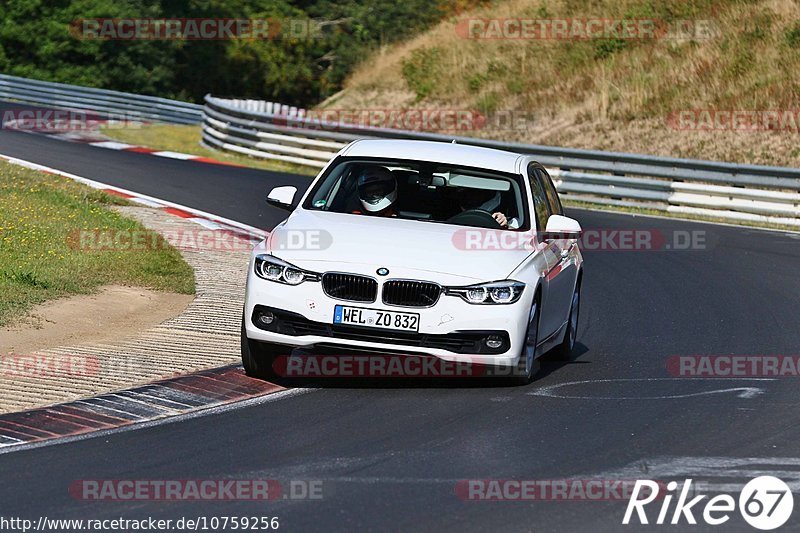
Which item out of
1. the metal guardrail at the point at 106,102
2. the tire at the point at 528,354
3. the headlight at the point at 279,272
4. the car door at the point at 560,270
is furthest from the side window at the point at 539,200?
the metal guardrail at the point at 106,102

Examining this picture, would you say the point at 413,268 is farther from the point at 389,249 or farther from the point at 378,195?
the point at 378,195

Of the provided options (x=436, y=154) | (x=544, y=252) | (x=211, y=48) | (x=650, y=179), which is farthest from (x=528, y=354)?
(x=211, y=48)

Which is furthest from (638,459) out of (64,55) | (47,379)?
(64,55)

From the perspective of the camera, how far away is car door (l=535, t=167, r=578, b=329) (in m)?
10.2

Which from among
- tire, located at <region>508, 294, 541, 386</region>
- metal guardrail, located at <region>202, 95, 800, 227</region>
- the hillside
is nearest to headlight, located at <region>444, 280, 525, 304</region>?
tire, located at <region>508, 294, 541, 386</region>

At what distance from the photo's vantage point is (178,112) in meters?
40.1

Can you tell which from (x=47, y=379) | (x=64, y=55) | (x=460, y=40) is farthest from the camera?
(x=64, y=55)

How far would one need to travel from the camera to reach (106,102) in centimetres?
3975

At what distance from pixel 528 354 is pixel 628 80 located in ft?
91.6

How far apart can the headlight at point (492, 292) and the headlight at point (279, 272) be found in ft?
3.11

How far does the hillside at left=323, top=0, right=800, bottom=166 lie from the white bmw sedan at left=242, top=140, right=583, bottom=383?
2079 cm

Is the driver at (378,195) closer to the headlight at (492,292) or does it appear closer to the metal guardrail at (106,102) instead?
the headlight at (492,292)

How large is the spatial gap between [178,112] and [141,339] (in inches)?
1187

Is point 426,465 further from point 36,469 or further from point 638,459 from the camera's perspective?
point 36,469
